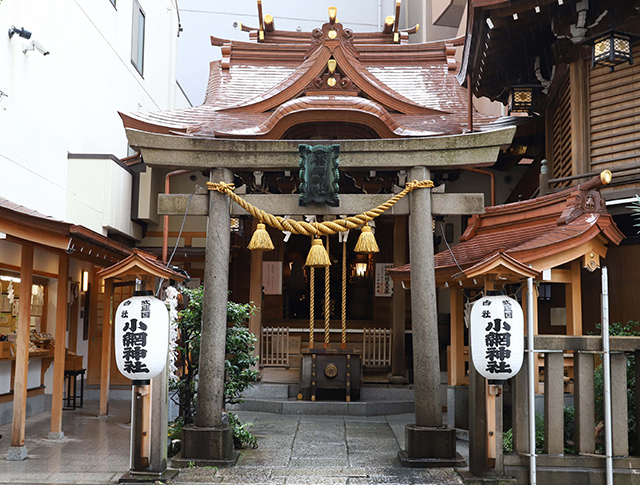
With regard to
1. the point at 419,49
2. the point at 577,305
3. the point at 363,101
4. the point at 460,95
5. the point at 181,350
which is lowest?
the point at 181,350

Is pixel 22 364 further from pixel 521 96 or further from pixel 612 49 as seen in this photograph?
pixel 521 96

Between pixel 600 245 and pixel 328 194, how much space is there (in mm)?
4417

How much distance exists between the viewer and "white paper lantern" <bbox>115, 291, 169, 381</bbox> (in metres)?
7.58

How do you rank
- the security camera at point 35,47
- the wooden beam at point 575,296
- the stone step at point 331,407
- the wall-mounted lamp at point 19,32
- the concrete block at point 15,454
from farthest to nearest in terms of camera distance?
the stone step at point 331,407, the security camera at point 35,47, the wall-mounted lamp at point 19,32, the wooden beam at point 575,296, the concrete block at point 15,454

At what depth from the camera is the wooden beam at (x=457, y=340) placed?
10906mm

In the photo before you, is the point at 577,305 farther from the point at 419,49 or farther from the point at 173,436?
the point at 419,49

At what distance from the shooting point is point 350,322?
706 inches

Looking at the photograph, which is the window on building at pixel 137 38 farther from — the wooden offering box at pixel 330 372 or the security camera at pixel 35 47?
the wooden offering box at pixel 330 372

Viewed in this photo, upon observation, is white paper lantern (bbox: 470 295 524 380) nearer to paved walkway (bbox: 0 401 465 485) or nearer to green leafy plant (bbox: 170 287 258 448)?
paved walkway (bbox: 0 401 465 485)

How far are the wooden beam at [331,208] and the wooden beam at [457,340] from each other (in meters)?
2.27

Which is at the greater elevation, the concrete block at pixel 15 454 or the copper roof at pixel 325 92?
the copper roof at pixel 325 92

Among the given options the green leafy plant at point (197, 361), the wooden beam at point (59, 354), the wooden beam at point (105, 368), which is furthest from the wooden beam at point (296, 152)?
the wooden beam at point (105, 368)

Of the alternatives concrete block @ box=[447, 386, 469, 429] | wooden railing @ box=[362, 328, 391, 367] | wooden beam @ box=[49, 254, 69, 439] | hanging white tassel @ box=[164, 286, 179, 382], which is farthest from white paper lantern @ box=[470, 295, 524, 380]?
wooden railing @ box=[362, 328, 391, 367]

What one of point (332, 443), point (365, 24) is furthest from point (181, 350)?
point (365, 24)
